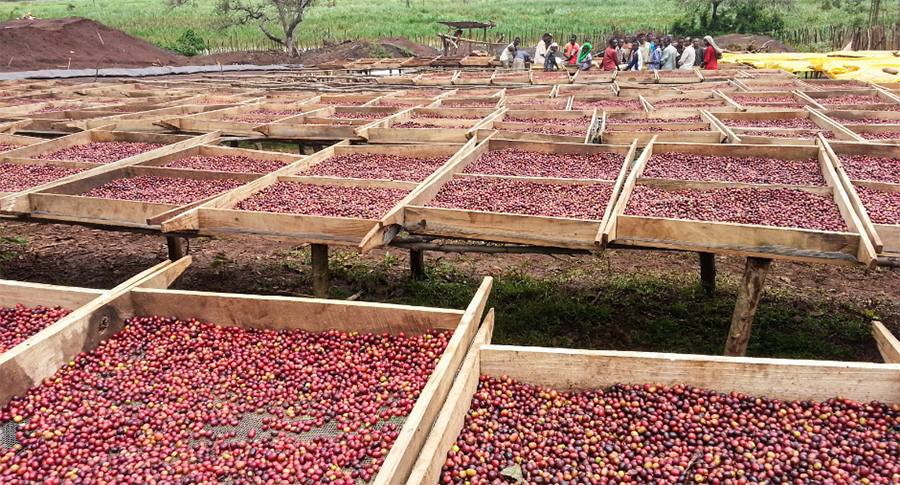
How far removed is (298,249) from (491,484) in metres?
5.31

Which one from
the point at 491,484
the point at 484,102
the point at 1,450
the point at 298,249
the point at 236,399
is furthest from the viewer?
the point at 484,102

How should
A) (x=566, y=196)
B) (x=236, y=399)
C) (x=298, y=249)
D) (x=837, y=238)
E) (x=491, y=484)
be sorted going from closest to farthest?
(x=491, y=484), (x=236, y=399), (x=837, y=238), (x=566, y=196), (x=298, y=249)

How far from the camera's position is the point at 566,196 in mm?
4223

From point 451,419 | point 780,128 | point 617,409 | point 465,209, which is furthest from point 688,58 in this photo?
point 451,419

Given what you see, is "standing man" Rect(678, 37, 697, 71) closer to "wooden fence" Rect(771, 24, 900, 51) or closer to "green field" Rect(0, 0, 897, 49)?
"wooden fence" Rect(771, 24, 900, 51)

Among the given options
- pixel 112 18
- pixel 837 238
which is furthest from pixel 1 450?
pixel 112 18

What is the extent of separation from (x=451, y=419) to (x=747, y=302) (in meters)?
2.37

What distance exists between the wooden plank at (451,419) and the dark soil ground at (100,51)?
2275 centimetres

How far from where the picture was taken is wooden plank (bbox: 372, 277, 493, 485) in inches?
71.5

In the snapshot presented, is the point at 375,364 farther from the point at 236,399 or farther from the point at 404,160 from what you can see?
the point at 404,160

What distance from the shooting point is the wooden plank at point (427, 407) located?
182cm

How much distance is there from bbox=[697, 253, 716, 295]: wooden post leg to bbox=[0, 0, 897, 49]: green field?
25.7m

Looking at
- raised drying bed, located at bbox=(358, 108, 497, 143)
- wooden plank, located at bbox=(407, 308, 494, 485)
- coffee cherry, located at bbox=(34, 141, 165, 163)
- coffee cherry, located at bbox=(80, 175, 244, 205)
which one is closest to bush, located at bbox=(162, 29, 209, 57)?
coffee cherry, located at bbox=(34, 141, 165, 163)

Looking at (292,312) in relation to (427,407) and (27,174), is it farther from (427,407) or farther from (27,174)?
(27,174)
